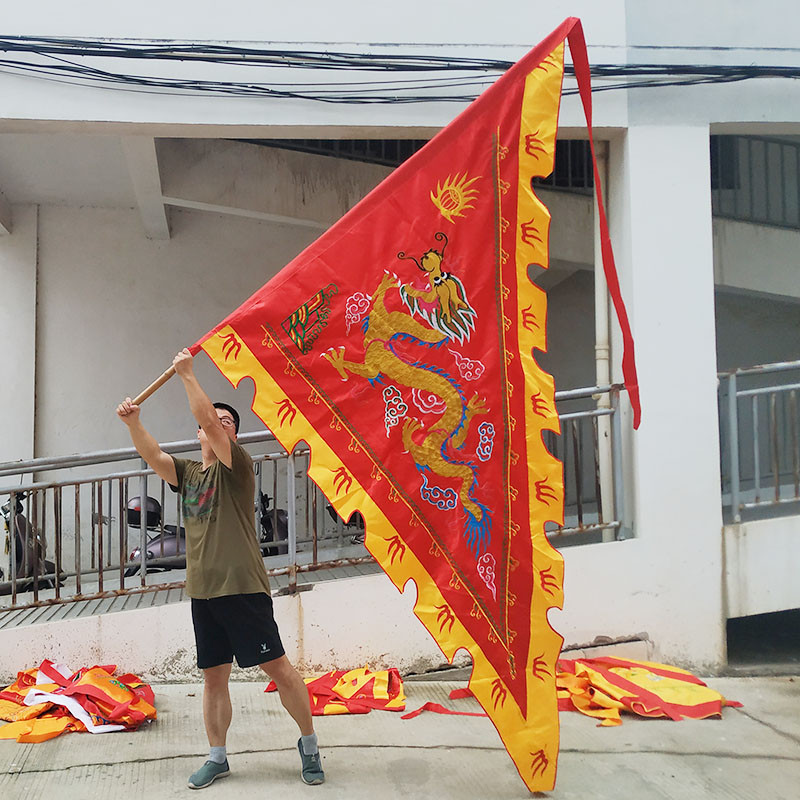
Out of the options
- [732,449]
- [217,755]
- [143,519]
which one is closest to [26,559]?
[143,519]

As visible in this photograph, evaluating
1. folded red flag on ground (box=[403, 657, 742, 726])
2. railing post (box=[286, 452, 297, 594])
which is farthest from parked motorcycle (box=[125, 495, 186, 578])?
folded red flag on ground (box=[403, 657, 742, 726])

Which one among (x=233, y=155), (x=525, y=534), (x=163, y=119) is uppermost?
(x=233, y=155)

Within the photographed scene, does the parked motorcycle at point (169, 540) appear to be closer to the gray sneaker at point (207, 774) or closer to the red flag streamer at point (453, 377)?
the gray sneaker at point (207, 774)

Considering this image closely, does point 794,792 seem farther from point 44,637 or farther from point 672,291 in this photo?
point 44,637

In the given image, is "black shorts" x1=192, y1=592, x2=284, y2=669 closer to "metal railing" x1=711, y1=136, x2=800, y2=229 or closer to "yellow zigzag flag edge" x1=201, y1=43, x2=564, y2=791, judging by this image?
"yellow zigzag flag edge" x1=201, y1=43, x2=564, y2=791

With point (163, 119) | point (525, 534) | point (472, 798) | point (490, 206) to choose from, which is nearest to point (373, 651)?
point (472, 798)

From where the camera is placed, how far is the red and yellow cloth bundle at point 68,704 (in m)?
4.43

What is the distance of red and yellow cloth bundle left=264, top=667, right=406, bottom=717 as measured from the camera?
4840 millimetres

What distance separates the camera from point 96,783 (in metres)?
3.82

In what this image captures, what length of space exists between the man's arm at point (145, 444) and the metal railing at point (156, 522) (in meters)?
0.65

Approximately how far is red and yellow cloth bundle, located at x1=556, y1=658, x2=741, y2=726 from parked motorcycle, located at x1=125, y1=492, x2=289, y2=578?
2356 mm

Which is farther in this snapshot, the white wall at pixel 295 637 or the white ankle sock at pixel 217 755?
the white wall at pixel 295 637

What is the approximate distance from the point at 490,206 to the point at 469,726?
2761mm

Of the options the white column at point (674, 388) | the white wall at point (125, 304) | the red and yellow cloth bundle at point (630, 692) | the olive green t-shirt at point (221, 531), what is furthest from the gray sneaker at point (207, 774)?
the white wall at point (125, 304)
